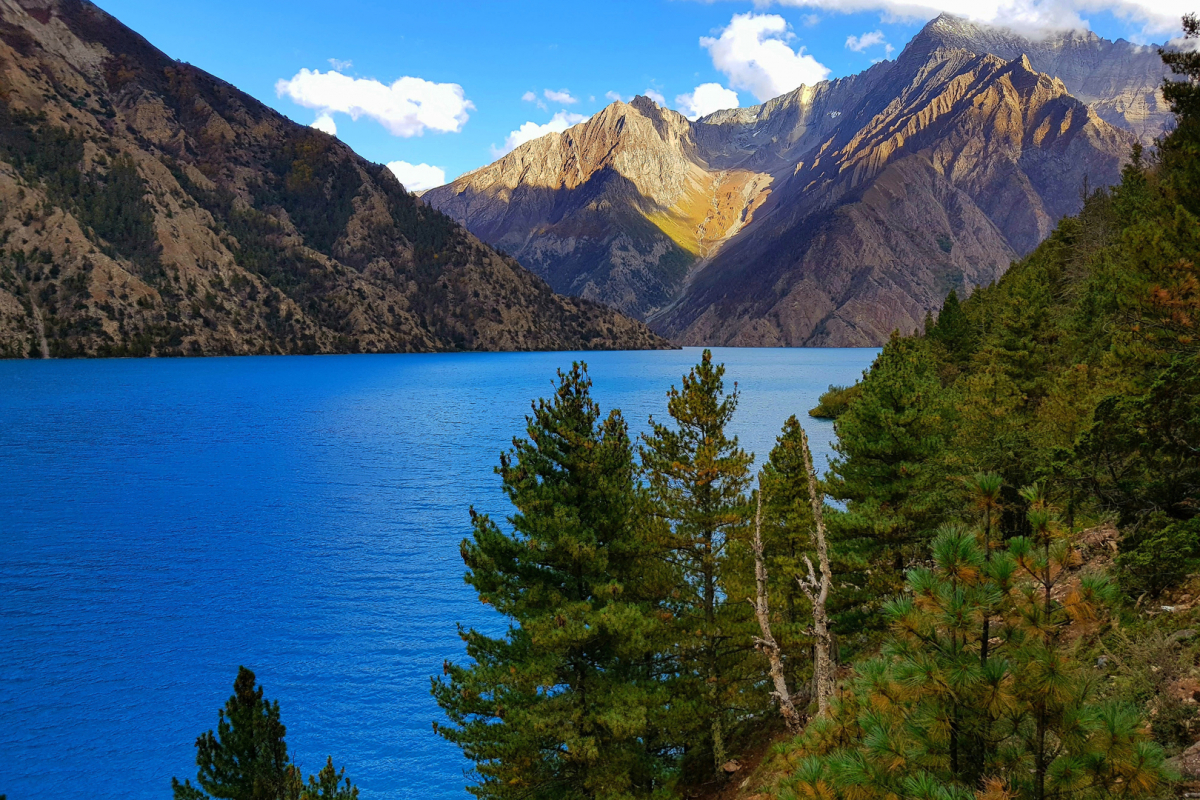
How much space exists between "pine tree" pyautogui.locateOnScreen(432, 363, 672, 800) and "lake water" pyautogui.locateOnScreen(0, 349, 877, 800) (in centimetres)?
693

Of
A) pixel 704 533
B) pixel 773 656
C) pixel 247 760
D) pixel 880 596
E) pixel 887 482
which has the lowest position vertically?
pixel 247 760

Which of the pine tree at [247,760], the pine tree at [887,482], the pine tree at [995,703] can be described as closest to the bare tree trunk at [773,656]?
the pine tree at [887,482]

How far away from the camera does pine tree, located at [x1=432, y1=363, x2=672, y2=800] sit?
53.2 feet

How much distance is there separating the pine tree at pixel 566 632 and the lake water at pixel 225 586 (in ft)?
22.8

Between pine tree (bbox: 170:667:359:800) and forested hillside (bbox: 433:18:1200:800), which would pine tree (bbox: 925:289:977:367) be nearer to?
forested hillside (bbox: 433:18:1200:800)

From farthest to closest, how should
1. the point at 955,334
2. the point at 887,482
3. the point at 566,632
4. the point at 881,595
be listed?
1. the point at 955,334
2. the point at 887,482
3. the point at 881,595
4. the point at 566,632

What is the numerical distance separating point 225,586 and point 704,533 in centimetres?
2910

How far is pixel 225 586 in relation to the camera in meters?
36.5

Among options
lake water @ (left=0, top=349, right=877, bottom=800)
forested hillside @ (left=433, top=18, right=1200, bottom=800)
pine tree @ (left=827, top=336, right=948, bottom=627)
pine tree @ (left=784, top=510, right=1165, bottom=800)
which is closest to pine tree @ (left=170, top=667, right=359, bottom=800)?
forested hillside @ (left=433, top=18, right=1200, bottom=800)

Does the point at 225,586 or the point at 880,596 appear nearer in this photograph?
the point at 880,596

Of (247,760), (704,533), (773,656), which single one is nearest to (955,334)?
(704,533)

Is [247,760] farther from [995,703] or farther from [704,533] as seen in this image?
[995,703]

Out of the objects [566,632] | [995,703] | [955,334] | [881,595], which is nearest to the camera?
[995,703]

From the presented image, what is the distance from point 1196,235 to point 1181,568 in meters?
7.86
